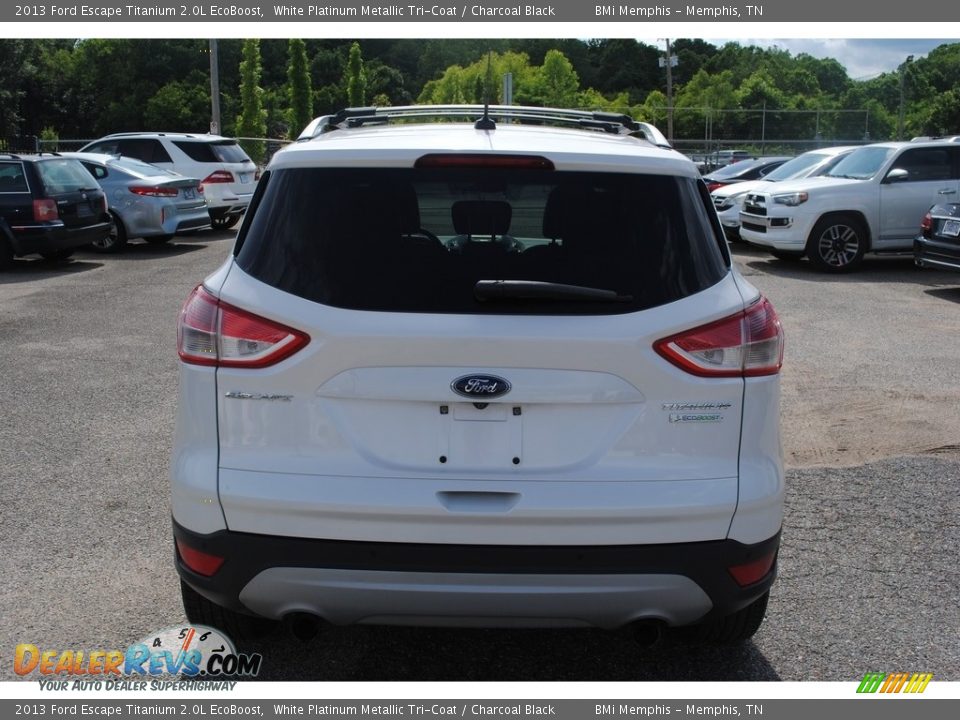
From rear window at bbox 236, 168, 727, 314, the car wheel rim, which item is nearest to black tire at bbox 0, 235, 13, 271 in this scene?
the car wheel rim

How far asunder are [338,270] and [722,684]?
1.89 metres

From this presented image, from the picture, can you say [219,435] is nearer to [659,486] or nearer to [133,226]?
[659,486]

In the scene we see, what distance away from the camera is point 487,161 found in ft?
10.2

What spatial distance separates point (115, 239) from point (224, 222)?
419 cm

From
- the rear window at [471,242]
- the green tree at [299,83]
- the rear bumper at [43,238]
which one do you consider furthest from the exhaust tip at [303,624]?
the green tree at [299,83]

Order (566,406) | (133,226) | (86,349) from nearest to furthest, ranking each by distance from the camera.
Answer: (566,406) → (86,349) → (133,226)

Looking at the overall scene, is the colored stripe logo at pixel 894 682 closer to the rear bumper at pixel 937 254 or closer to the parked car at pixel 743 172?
the rear bumper at pixel 937 254

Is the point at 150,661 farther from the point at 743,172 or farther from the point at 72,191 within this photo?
the point at 743,172

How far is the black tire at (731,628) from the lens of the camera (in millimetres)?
3482

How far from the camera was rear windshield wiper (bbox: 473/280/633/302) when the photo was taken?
2969mm

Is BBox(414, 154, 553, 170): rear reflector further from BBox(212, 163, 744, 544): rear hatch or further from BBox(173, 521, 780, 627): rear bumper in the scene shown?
BBox(173, 521, 780, 627): rear bumper

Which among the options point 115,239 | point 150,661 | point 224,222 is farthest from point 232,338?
point 224,222

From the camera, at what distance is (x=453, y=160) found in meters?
3.09
